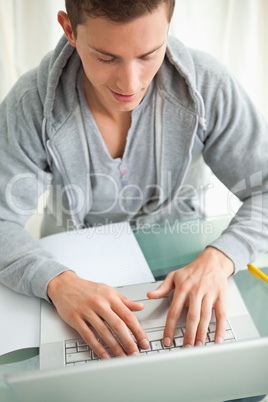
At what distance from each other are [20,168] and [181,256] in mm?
400

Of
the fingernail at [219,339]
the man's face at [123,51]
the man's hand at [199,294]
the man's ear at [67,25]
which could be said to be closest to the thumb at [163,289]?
the man's hand at [199,294]

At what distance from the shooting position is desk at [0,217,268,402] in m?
0.73

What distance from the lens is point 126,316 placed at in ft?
2.36

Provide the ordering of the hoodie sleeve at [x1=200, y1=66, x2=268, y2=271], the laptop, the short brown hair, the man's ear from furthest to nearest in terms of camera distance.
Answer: the hoodie sleeve at [x1=200, y1=66, x2=268, y2=271] → the man's ear → the short brown hair → the laptop

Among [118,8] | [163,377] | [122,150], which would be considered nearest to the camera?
[163,377]

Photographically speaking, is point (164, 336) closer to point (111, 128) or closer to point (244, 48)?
point (111, 128)

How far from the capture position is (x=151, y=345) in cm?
70

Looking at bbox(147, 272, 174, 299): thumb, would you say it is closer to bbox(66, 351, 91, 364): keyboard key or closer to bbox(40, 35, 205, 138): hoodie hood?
bbox(66, 351, 91, 364): keyboard key

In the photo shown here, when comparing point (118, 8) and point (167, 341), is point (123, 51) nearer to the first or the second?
point (118, 8)

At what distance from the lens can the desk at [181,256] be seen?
73cm

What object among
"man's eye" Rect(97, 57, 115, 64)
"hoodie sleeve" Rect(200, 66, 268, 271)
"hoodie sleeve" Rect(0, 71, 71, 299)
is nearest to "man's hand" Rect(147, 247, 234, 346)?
"hoodie sleeve" Rect(200, 66, 268, 271)

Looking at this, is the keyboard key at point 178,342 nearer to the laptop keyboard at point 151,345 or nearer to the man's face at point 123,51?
the laptop keyboard at point 151,345

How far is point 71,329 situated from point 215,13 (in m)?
1.44

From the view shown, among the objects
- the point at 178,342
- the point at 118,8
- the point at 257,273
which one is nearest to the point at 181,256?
the point at 257,273
